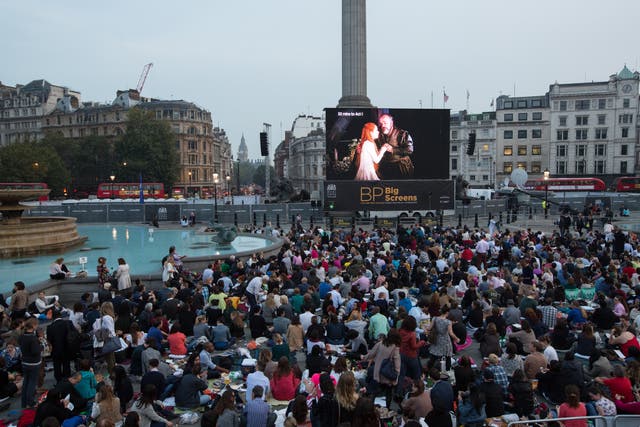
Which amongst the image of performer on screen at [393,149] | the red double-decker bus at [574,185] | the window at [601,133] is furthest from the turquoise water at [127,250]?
the window at [601,133]

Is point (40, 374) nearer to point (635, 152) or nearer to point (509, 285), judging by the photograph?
point (509, 285)

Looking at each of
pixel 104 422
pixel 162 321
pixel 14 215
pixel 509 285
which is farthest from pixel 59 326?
pixel 14 215

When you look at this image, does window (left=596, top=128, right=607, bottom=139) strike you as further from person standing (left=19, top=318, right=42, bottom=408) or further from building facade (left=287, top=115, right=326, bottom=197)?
person standing (left=19, top=318, right=42, bottom=408)

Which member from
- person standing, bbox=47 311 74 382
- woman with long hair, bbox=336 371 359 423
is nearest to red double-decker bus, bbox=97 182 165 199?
person standing, bbox=47 311 74 382

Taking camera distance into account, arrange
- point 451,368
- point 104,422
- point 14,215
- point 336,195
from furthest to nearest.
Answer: point 336,195
point 14,215
point 451,368
point 104,422

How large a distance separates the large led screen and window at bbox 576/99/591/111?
54795 millimetres

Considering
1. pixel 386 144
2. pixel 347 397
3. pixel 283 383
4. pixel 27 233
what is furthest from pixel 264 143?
pixel 347 397

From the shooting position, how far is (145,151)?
77.9m

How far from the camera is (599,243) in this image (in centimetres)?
2133

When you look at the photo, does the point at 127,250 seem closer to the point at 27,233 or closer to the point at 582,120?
the point at 27,233

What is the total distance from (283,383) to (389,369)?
5.92 feet

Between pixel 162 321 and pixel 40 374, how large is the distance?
2.57 metres

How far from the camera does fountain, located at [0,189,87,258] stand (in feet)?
71.9

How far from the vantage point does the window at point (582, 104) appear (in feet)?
264
